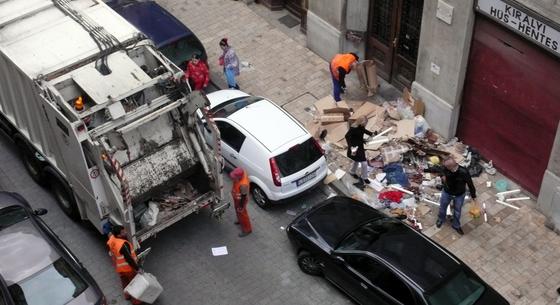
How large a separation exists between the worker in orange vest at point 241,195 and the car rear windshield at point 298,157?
2.40ft

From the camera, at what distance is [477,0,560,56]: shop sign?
12.7 meters

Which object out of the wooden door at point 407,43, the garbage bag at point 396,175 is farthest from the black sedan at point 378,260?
the wooden door at point 407,43

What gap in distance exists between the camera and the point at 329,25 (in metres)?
17.8

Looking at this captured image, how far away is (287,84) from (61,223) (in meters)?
6.08

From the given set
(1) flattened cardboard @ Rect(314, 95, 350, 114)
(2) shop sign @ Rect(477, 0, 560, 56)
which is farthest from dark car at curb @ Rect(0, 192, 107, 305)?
(2) shop sign @ Rect(477, 0, 560, 56)

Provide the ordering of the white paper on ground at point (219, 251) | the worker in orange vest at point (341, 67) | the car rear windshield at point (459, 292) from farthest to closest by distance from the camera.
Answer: the worker in orange vest at point (341, 67) < the white paper on ground at point (219, 251) < the car rear windshield at point (459, 292)

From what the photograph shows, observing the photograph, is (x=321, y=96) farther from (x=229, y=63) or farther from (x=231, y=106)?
(x=231, y=106)

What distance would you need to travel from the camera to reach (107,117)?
12500mm

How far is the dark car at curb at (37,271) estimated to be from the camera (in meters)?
11.7

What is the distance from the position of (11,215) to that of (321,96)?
24.3ft

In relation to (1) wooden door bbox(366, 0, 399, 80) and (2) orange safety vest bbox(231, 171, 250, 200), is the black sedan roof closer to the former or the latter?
(2) orange safety vest bbox(231, 171, 250, 200)

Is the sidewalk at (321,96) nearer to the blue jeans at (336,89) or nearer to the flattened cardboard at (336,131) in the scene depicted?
the blue jeans at (336,89)

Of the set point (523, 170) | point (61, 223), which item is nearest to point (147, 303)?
point (61, 223)

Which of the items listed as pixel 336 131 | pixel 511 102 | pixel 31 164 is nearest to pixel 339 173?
pixel 336 131
